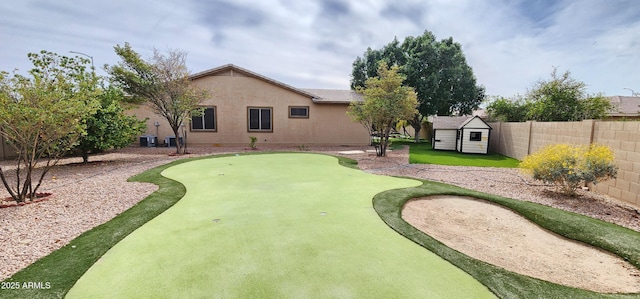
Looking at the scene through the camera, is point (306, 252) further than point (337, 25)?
No

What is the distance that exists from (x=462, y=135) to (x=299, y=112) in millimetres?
9419

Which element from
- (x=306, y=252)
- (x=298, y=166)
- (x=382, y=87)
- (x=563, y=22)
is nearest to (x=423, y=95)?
(x=382, y=87)

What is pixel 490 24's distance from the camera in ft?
31.4

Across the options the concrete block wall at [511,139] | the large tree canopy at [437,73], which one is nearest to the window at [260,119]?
the large tree canopy at [437,73]

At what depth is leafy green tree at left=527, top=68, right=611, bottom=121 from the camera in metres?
13.7

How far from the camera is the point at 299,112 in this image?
16.7 meters

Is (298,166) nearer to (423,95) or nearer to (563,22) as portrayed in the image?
(563,22)

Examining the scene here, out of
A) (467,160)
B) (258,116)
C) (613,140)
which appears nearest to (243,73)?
(258,116)

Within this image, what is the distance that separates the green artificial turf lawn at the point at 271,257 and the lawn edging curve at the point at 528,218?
0.63 ft

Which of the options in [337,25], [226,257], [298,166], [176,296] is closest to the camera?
[176,296]

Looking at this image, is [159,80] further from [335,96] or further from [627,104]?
[627,104]

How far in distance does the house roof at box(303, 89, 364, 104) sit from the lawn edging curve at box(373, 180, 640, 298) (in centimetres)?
1049

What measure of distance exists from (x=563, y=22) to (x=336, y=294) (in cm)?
1123

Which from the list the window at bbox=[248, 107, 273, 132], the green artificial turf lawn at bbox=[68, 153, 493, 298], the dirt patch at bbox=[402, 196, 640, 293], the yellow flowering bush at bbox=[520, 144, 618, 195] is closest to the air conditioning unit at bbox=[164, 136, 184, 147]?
the window at bbox=[248, 107, 273, 132]
